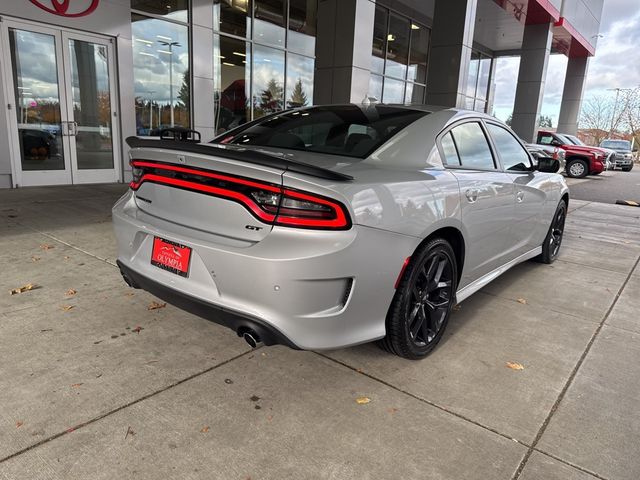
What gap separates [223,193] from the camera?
2277 millimetres

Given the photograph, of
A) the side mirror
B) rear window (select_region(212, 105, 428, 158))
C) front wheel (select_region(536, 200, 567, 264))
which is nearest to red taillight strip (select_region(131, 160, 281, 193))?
rear window (select_region(212, 105, 428, 158))

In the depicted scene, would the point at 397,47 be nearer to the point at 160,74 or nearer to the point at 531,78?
the point at 531,78

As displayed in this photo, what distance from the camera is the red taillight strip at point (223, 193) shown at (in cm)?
217

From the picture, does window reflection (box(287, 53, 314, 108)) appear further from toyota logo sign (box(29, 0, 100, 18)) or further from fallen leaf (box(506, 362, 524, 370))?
fallen leaf (box(506, 362, 524, 370))

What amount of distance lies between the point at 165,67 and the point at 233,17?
8.51ft

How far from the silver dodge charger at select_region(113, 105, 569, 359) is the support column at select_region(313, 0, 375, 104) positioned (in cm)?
656

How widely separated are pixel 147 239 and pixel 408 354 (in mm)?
1612

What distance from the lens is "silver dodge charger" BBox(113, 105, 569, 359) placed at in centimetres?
213

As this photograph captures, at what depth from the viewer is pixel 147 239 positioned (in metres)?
2.59

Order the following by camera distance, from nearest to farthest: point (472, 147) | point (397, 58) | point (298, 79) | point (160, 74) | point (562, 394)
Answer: point (562, 394) → point (472, 147) → point (160, 74) → point (298, 79) → point (397, 58)

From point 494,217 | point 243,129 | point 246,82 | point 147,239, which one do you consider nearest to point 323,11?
point 246,82

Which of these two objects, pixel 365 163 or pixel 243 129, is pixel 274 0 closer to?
pixel 243 129

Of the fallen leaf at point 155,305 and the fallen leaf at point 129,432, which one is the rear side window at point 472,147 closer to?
the fallen leaf at point 155,305

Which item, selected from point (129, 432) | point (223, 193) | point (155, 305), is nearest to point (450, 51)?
point (155, 305)
